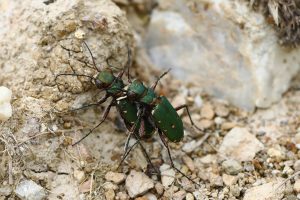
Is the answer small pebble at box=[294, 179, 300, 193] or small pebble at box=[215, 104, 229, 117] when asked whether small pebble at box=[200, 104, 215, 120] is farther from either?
small pebble at box=[294, 179, 300, 193]

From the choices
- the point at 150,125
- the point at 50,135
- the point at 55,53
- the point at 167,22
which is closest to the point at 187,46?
the point at 167,22

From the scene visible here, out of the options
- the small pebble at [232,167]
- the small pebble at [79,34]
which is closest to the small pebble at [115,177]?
the small pebble at [232,167]

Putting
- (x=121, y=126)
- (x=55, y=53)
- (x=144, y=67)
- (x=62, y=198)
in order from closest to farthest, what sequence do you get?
(x=62, y=198) < (x=55, y=53) < (x=121, y=126) < (x=144, y=67)

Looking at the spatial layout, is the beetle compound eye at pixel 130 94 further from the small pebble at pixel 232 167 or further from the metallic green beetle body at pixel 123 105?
the small pebble at pixel 232 167

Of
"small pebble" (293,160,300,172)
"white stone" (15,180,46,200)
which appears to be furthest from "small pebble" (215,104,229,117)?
"white stone" (15,180,46,200)

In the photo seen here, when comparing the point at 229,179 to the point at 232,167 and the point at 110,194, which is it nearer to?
the point at 232,167

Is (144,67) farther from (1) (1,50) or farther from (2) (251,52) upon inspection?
(1) (1,50)

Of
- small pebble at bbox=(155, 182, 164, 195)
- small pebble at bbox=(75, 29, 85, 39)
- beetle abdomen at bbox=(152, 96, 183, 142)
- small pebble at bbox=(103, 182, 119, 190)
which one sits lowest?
small pebble at bbox=(155, 182, 164, 195)
